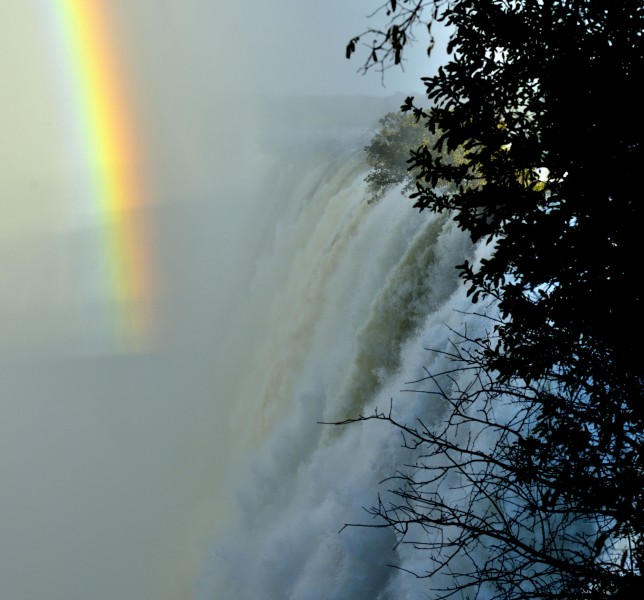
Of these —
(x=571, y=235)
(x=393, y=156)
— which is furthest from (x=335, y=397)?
(x=393, y=156)

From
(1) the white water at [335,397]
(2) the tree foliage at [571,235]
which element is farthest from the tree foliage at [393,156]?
(2) the tree foliage at [571,235]

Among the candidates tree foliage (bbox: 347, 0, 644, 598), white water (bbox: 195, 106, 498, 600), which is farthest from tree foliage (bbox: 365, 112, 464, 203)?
tree foliage (bbox: 347, 0, 644, 598)

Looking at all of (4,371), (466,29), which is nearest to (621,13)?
(466,29)

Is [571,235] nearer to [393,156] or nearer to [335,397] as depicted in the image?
[335,397]

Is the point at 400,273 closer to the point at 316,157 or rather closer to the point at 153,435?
the point at 316,157

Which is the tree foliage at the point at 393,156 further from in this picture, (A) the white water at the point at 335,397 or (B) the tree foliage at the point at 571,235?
(B) the tree foliage at the point at 571,235

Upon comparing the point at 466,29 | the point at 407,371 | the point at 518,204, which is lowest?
the point at 518,204

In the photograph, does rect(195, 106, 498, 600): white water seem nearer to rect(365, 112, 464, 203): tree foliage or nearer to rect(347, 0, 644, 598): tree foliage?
rect(365, 112, 464, 203): tree foliage

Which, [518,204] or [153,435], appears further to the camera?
[153,435]
